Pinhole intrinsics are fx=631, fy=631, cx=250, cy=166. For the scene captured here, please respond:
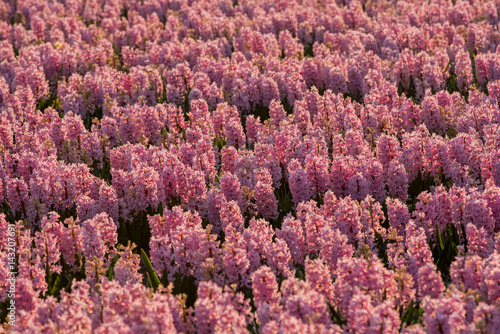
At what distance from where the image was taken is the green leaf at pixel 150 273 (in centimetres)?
678

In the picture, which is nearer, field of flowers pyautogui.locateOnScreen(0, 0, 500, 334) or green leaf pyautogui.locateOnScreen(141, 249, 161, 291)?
field of flowers pyautogui.locateOnScreen(0, 0, 500, 334)

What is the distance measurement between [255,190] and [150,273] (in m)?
1.74

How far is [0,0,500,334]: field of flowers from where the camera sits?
217 inches

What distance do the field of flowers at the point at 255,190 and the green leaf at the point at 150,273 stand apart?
0.02 m

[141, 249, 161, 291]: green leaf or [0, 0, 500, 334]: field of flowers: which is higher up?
[0, 0, 500, 334]: field of flowers

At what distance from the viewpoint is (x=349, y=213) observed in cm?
698

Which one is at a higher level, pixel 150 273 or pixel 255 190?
pixel 255 190

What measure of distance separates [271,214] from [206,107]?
3.56m

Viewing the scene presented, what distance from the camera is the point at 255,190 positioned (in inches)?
313

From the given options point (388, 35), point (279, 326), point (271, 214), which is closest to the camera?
point (279, 326)

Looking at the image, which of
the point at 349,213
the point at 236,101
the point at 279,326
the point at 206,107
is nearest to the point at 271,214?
the point at 349,213

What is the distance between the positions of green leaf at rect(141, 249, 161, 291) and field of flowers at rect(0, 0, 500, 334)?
0.07ft

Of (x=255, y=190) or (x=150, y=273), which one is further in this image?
(x=255, y=190)

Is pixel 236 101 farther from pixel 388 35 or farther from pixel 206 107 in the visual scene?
pixel 388 35
